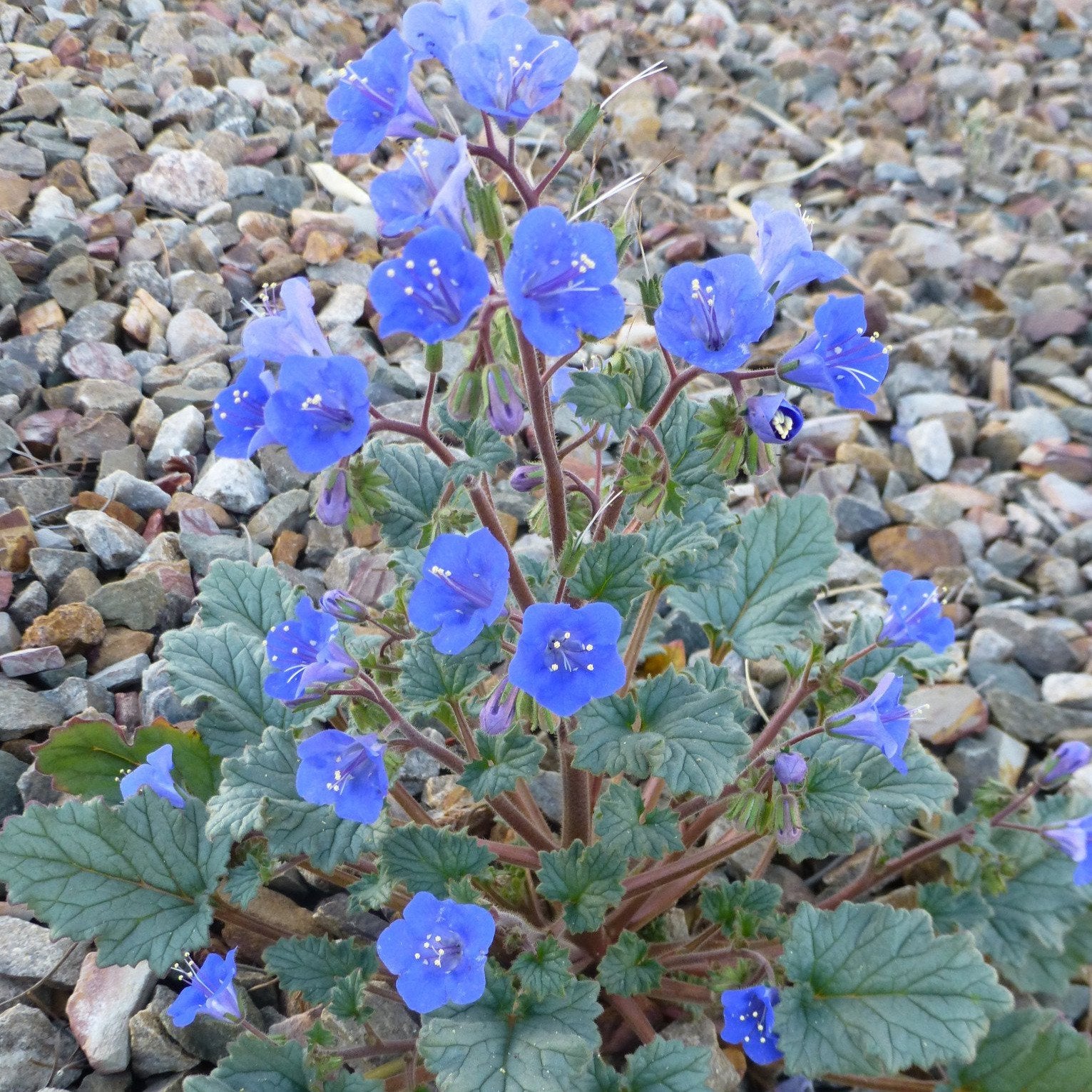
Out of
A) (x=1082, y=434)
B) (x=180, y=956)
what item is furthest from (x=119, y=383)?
(x=1082, y=434)

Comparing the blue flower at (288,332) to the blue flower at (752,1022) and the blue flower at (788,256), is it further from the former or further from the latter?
the blue flower at (752,1022)

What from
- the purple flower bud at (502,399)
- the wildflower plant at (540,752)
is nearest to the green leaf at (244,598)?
the wildflower plant at (540,752)

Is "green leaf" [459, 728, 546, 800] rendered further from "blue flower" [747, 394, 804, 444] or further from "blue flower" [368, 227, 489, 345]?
"blue flower" [368, 227, 489, 345]

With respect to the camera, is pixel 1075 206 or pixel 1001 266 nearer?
pixel 1001 266

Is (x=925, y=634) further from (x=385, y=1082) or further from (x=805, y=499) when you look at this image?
(x=385, y=1082)

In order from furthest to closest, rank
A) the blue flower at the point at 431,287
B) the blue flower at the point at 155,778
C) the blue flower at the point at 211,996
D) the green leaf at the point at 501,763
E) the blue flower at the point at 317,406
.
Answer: the blue flower at the point at 155,778, the blue flower at the point at 211,996, the green leaf at the point at 501,763, the blue flower at the point at 317,406, the blue flower at the point at 431,287

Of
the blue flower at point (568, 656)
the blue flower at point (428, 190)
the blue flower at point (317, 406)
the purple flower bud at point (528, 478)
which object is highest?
the blue flower at point (428, 190)
